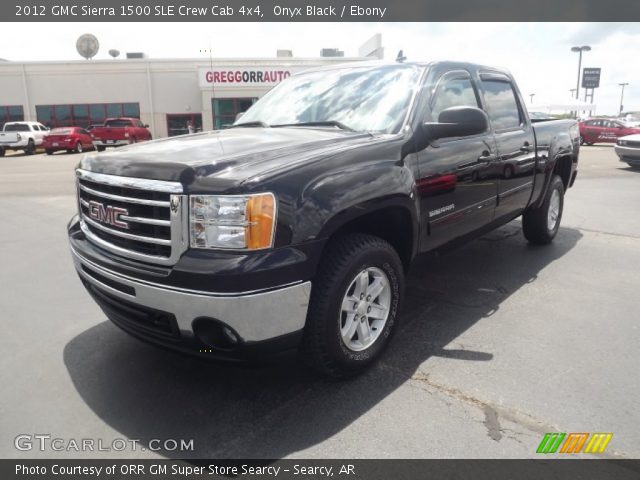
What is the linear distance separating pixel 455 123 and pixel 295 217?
1.48 m

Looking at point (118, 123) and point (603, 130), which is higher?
point (118, 123)

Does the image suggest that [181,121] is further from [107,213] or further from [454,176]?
[107,213]

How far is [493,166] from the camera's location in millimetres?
4293

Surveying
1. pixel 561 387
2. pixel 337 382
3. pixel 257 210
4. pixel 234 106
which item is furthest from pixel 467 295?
pixel 234 106

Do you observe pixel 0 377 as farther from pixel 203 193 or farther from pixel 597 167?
pixel 597 167

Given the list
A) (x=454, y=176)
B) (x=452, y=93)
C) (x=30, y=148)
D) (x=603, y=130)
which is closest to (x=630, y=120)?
(x=603, y=130)

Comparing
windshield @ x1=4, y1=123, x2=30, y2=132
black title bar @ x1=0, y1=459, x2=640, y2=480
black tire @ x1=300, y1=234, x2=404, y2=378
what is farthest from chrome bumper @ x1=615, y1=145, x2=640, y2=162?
windshield @ x1=4, y1=123, x2=30, y2=132

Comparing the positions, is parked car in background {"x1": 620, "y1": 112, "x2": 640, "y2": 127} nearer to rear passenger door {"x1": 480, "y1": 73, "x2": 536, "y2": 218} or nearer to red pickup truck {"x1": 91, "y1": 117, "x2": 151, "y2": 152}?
red pickup truck {"x1": 91, "y1": 117, "x2": 151, "y2": 152}

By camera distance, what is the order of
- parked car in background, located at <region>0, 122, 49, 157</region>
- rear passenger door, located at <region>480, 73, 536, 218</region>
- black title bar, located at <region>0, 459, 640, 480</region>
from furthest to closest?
parked car in background, located at <region>0, 122, 49, 157</region> → rear passenger door, located at <region>480, 73, 536, 218</region> → black title bar, located at <region>0, 459, 640, 480</region>

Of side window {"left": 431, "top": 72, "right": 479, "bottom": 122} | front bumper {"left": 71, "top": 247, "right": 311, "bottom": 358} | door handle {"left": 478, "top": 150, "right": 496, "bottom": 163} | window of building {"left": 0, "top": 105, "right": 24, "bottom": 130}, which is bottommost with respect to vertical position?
front bumper {"left": 71, "top": 247, "right": 311, "bottom": 358}

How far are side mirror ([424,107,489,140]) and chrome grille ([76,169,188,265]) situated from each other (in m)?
1.80

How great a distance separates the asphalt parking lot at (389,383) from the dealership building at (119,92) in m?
31.7

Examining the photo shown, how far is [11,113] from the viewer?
35.5m

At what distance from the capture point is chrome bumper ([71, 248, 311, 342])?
2.38 metres
